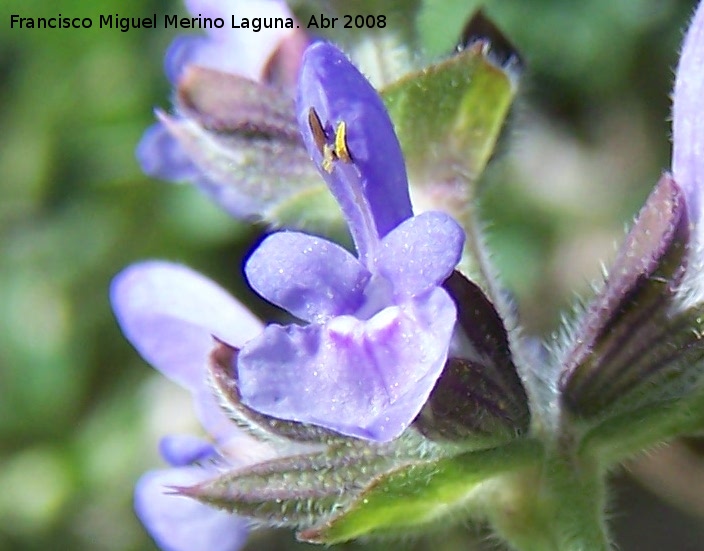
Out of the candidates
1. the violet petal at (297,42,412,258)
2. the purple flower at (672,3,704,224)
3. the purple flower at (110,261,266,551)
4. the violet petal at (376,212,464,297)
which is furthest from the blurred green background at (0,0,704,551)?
the violet petal at (376,212,464,297)

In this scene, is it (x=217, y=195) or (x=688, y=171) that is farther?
(x=217, y=195)

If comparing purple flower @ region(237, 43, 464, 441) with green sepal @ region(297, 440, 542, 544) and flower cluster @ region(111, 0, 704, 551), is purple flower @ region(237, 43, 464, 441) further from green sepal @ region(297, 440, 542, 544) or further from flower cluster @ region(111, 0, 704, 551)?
green sepal @ region(297, 440, 542, 544)

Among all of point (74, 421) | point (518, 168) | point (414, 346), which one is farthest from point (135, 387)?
point (414, 346)

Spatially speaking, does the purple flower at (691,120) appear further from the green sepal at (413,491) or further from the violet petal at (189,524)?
the violet petal at (189,524)

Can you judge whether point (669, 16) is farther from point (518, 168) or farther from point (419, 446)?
point (419, 446)

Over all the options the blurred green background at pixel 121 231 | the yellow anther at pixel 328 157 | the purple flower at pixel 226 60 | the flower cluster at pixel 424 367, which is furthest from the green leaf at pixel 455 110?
the blurred green background at pixel 121 231

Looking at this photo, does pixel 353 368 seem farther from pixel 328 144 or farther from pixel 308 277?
pixel 328 144

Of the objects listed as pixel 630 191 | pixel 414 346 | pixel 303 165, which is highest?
pixel 414 346
